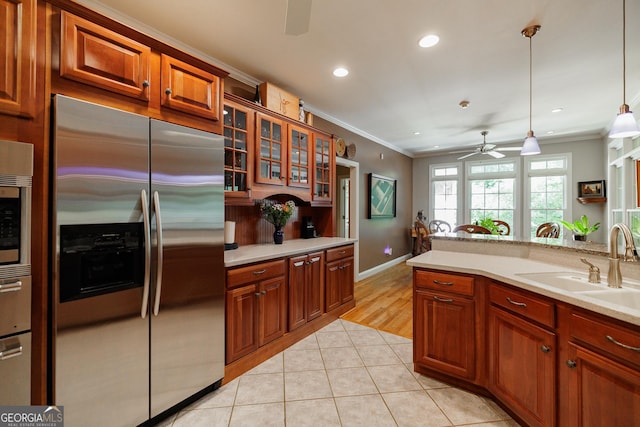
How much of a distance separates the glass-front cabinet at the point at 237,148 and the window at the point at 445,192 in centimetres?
581

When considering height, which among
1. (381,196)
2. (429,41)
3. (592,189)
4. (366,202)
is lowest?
(366,202)

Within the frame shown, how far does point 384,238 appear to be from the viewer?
5.89 meters

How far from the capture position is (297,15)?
116 centimetres

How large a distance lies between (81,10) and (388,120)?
3933 mm

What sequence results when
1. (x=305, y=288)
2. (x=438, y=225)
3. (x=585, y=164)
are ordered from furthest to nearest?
(x=438, y=225) < (x=585, y=164) < (x=305, y=288)

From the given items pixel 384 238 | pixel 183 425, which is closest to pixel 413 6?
pixel 183 425

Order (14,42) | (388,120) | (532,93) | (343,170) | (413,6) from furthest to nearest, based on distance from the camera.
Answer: (343,170) < (388,120) < (532,93) < (413,6) < (14,42)

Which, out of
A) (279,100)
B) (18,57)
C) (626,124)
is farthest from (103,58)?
(626,124)

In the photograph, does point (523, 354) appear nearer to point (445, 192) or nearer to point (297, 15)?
point (297, 15)

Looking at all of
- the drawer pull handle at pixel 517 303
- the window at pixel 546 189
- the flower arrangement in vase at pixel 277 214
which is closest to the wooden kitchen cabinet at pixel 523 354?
the drawer pull handle at pixel 517 303

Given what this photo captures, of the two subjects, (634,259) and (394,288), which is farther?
(394,288)

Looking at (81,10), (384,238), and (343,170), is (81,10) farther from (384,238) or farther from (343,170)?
(384,238)

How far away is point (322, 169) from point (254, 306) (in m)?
1.97

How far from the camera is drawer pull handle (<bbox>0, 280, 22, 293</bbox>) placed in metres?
1.12
